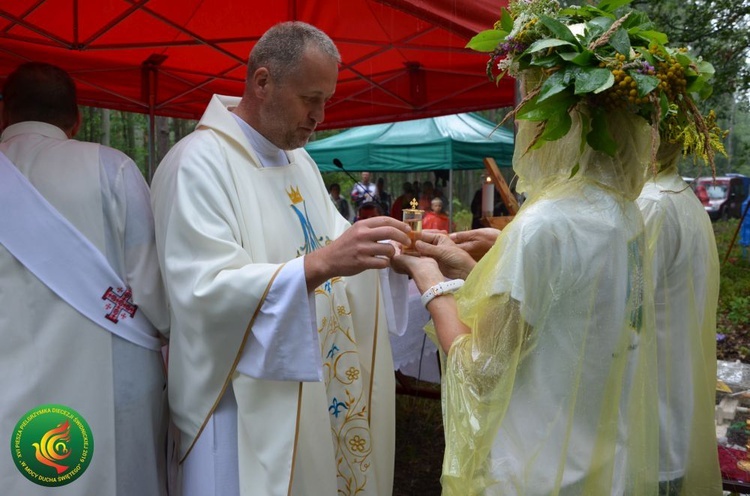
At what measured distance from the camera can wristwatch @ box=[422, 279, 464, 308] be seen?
1931 millimetres

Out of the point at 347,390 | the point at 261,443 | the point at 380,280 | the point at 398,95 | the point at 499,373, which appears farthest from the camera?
the point at 398,95

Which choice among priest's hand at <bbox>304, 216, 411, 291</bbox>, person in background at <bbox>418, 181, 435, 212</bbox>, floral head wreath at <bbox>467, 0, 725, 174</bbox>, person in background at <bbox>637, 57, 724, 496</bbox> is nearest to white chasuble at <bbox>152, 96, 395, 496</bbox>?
priest's hand at <bbox>304, 216, 411, 291</bbox>

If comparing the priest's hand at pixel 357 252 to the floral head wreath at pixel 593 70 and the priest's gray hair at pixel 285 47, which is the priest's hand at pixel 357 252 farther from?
the priest's gray hair at pixel 285 47

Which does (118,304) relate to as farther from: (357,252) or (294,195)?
(357,252)

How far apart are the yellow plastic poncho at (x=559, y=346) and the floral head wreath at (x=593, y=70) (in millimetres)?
93

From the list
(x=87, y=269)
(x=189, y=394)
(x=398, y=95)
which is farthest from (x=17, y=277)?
(x=398, y=95)

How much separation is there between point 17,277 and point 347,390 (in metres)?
1.24

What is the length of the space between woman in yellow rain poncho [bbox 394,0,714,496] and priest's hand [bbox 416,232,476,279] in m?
0.45

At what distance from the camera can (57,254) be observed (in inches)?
86.6

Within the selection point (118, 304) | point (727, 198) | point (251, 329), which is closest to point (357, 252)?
point (251, 329)

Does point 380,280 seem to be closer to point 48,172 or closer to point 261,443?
point 261,443

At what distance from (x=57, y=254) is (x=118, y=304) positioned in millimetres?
261

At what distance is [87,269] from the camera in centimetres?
223

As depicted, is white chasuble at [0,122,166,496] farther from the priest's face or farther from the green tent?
the green tent
